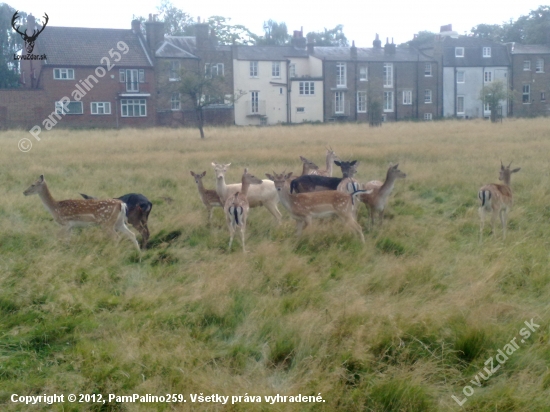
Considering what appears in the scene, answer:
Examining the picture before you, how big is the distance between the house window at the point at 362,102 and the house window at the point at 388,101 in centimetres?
169

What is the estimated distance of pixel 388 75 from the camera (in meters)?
57.5

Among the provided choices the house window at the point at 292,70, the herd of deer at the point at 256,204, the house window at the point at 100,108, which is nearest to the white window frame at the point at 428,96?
the house window at the point at 292,70

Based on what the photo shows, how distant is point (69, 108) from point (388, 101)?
25.4 meters

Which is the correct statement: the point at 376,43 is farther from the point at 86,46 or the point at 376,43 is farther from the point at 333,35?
the point at 333,35

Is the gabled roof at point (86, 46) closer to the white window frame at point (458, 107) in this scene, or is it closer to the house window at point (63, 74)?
the house window at point (63, 74)

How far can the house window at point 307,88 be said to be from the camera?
54.8 meters

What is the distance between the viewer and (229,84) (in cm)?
5269

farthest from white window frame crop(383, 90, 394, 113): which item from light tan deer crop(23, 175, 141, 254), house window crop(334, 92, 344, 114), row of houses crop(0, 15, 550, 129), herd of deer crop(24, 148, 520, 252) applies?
light tan deer crop(23, 175, 141, 254)

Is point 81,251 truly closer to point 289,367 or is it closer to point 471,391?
point 289,367

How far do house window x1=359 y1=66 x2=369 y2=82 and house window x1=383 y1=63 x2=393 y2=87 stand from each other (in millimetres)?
1633

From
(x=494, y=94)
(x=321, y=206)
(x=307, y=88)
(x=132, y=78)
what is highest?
(x=132, y=78)

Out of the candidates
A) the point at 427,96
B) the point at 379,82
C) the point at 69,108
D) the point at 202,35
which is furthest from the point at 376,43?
the point at 69,108

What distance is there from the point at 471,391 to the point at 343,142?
2025 cm

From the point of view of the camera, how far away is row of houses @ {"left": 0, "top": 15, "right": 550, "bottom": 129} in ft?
152
